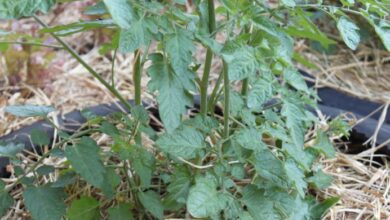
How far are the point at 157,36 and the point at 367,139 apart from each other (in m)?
0.80

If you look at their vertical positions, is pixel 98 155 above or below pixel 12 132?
above

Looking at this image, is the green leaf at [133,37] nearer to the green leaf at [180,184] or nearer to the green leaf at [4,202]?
the green leaf at [180,184]

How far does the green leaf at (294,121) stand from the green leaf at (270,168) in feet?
0.22

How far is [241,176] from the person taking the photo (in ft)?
3.07

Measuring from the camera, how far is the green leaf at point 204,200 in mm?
847

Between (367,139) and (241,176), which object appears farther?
(367,139)

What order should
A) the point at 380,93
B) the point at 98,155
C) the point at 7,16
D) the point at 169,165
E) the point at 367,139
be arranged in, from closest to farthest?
the point at 7,16, the point at 98,155, the point at 169,165, the point at 367,139, the point at 380,93

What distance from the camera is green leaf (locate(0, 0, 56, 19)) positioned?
2.32 feet

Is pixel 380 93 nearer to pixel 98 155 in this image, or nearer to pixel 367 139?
pixel 367 139

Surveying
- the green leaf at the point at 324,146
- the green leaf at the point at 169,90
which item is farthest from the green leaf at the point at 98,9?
the green leaf at the point at 324,146

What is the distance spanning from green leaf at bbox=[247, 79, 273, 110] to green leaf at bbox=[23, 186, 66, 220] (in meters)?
0.38

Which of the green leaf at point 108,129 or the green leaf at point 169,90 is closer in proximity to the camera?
the green leaf at point 169,90

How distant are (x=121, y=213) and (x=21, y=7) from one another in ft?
1.47

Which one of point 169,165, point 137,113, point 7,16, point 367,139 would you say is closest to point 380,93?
point 367,139
